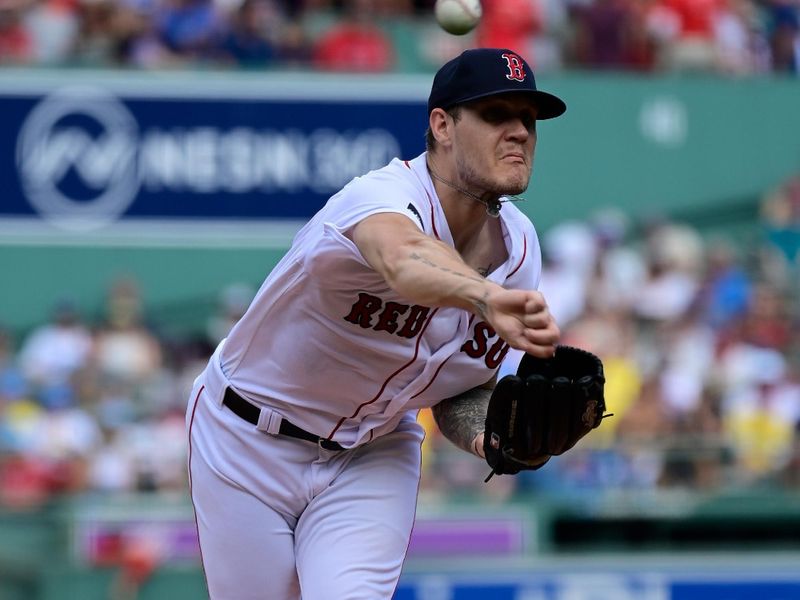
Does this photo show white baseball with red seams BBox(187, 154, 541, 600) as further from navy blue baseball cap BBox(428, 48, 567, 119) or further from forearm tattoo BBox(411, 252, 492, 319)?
forearm tattoo BBox(411, 252, 492, 319)

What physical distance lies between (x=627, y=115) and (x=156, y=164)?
392cm

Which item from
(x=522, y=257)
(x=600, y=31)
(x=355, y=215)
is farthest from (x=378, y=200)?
(x=600, y=31)

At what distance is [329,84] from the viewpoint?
1225cm

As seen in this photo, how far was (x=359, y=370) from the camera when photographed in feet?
14.4

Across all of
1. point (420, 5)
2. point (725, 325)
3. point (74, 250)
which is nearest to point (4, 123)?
point (74, 250)

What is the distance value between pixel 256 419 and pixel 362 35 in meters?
8.26

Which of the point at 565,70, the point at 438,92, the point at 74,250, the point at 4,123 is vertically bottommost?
the point at 74,250

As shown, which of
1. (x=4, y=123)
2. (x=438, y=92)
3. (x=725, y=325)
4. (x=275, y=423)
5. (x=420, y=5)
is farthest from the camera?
(x=420, y=5)

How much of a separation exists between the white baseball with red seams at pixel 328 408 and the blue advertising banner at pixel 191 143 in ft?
25.0

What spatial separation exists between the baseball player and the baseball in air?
82cm

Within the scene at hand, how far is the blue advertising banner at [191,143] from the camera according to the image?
478 inches

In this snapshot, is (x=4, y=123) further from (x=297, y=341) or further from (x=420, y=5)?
(x=297, y=341)

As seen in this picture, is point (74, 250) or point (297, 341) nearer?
point (297, 341)

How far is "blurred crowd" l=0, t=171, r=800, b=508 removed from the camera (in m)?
9.70
